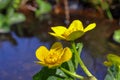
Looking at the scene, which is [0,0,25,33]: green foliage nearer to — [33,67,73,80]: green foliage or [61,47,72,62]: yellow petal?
[33,67,73,80]: green foliage

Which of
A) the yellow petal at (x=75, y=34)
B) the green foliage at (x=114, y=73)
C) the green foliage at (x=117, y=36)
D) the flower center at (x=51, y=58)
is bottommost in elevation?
the green foliage at (x=117, y=36)

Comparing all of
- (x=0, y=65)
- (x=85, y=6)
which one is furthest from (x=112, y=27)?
(x=0, y=65)

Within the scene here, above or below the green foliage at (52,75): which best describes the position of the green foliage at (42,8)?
below

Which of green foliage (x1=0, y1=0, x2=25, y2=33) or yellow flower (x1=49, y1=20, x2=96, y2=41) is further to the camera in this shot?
green foliage (x1=0, y1=0, x2=25, y2=33)

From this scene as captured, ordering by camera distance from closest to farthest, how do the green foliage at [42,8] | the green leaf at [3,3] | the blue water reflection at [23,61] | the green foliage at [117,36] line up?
the blue water reflection at [23,61], the green foliage at [117,36], the green leaf at [3,3], the green foliage at [42,8]

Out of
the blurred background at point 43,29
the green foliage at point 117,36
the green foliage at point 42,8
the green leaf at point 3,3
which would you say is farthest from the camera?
the green foliage at point 42,8

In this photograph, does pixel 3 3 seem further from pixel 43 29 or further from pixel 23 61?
pixel 23 61

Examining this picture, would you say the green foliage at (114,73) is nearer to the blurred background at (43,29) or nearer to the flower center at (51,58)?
the flower center at (51,58)

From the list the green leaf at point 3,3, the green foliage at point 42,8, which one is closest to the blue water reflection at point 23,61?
the green leaf at point 3,3

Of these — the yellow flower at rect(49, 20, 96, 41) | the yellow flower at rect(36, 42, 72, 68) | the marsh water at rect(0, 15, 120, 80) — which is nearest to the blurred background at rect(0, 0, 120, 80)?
the marsh water at rect(0, 15, 120, 80)
